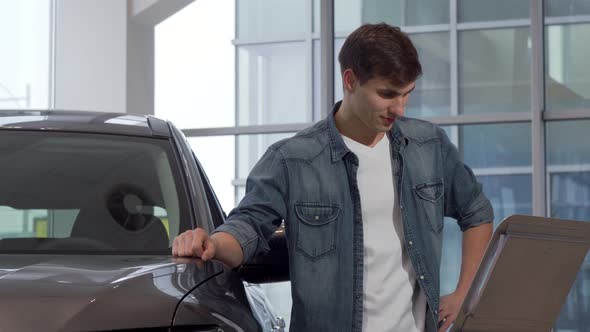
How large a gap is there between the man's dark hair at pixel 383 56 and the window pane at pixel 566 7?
6.50m

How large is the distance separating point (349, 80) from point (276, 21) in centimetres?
705

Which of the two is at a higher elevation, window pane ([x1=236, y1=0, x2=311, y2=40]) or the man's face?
window pane ([x1=236, y1=0, x2=311, y2=40])

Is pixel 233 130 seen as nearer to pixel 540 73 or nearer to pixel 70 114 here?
pixel 540 73

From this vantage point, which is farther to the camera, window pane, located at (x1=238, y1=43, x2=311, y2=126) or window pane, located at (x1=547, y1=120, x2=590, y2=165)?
window pane, located at (x1=238, y1=43, x2=311, y2=126)

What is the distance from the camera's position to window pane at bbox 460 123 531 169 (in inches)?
332

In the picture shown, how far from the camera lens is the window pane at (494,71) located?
28.0 ft

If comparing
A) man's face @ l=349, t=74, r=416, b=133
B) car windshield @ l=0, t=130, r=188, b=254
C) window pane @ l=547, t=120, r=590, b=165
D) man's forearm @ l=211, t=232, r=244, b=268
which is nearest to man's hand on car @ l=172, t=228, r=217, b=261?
man's forearm @ l=211, t=232, r=244, b=268

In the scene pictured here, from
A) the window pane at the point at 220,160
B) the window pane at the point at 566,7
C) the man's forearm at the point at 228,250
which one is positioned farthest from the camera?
the window pane at the point at 220,160

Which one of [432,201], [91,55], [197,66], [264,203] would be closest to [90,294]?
[264,203]

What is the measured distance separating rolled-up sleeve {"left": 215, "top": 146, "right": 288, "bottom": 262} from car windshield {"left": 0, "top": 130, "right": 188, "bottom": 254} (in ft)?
0.71

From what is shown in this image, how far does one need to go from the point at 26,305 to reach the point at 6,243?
0.69 metres

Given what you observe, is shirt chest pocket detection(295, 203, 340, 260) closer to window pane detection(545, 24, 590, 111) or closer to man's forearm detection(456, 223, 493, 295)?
man's forearm detection(456, 223, 493, 295)

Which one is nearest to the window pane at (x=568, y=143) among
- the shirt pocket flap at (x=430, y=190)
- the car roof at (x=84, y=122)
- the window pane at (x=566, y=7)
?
the window pane at (x=566, y=7)

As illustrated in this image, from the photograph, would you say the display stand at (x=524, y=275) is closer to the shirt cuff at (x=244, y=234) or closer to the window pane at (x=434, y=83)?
the shirt cuff at (x=244, y=234)
